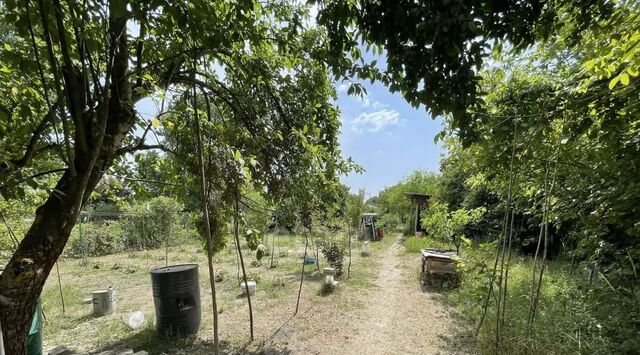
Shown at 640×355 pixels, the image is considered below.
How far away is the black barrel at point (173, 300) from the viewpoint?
178 inches

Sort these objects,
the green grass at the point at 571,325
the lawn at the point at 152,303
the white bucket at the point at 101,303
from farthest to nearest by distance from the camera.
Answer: the white bucket at the point at 101,303, the lawn at the point at 152,303, the green grass at the point at 571,325

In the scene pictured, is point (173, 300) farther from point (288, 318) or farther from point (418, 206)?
point (418, 206)

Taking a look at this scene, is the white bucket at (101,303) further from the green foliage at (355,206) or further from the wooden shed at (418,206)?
the wooden shed at (418,206)

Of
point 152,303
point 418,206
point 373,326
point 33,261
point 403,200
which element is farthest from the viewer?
point 403,200

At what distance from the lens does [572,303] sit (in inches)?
130

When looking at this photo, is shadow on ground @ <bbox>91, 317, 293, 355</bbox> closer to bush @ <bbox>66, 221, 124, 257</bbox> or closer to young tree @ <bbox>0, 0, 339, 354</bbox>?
young tree @ <bbox>0, 0, 339, 354</bbox>

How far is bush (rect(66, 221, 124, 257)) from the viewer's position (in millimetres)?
13195

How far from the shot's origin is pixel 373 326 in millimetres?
5012

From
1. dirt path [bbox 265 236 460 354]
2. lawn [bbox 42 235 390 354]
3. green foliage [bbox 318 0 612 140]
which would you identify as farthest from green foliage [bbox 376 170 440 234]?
green foliage [bbox 318 0 612 140]

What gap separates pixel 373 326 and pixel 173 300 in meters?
3.07

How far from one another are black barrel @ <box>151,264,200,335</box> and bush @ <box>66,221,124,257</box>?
35.5 ft

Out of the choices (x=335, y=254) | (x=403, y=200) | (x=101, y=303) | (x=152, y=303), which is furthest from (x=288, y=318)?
(x=403, y=200)

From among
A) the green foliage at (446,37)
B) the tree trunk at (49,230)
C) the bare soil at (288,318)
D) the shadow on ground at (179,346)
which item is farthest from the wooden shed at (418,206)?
the tree trunk at (49,230)

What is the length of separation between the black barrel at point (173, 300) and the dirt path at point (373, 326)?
4.32ft
